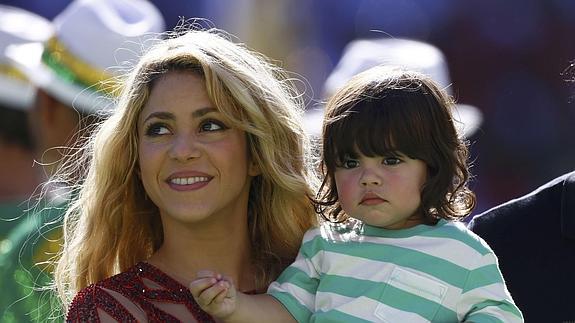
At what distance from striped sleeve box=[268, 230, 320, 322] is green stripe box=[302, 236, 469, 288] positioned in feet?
0.27

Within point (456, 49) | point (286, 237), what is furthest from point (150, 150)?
point (456, 49)

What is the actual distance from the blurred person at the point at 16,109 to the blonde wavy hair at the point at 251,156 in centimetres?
257

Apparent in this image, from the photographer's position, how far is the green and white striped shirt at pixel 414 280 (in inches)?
101

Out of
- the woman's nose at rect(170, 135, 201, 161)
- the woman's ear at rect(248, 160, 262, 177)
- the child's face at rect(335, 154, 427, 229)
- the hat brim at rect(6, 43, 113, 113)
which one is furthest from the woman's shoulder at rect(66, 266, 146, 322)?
the hat brim at rect(6, 43, 113, 113)

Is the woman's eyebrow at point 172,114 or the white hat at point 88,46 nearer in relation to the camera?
the woman's eyebrow at point 172,114

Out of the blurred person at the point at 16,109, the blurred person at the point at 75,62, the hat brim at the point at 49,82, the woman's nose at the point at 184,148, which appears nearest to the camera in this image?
the woman's nose at the point at 184,148

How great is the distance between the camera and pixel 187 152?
280 centimetres

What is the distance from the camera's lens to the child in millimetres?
2566

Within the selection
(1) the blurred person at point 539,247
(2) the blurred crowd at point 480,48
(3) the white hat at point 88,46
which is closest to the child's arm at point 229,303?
(1) the blurred person at point 539,247

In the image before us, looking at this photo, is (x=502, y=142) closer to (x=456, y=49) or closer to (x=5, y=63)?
(x=456, y=49)

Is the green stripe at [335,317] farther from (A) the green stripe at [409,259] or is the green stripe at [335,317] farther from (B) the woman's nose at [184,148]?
(B) the woman's nose at [184,148]

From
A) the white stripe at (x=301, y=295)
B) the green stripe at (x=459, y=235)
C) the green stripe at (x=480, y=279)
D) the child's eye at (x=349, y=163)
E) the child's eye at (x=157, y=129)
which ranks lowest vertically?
the white stripe at (x=301, y=295)

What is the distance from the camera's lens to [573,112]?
6.50 m

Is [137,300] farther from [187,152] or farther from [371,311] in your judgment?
[371,311]
